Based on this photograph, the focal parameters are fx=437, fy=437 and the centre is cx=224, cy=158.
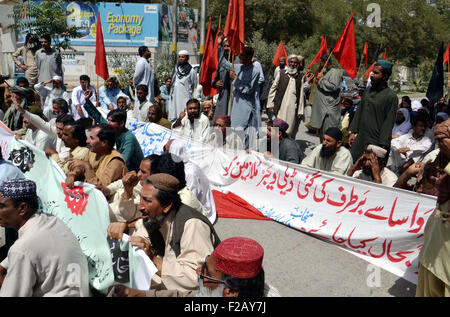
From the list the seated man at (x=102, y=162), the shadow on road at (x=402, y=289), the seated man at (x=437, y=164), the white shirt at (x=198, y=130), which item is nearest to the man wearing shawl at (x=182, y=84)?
the white shirt at (x=198, y=130)

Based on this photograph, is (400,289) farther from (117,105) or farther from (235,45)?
(117,105)

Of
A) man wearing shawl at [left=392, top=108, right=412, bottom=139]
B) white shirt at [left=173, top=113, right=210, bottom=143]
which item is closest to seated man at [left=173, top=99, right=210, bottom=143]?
white shirt at [left=173, top=113, right=210, bottom=143]

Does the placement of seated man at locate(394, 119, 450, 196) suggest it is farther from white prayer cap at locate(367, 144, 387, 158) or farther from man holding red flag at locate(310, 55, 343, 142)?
man holding red flag at locate(310, 55, 343, 142)

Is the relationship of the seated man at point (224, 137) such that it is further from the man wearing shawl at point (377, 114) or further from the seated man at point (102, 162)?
the seated man at point (102, 162)

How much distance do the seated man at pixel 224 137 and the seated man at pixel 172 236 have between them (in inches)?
139

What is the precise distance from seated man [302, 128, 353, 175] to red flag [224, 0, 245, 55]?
225 centimetres

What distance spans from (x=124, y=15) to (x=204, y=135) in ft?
67.9

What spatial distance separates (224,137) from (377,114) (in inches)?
94.6

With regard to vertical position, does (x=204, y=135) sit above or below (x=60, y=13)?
below

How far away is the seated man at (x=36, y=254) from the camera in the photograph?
236cm

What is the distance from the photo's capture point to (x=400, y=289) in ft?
12.5

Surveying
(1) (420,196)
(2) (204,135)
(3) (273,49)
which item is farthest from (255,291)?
(3) (273,49)

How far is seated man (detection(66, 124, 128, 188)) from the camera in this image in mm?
3992

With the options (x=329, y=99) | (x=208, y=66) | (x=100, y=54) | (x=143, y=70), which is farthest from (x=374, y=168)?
(x=100, y=54)
